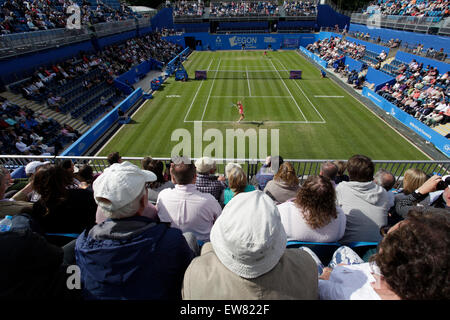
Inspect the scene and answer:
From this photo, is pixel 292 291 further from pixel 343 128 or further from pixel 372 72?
pixel 372 72

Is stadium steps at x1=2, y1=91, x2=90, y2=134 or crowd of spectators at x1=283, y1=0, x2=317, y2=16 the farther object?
crowd of spectators at x1=283, y1=0, x2=317, y2=16

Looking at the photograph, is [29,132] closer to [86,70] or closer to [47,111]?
[47,111]

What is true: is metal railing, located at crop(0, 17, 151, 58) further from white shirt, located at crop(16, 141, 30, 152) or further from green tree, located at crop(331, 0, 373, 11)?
green tree, located at crop(331, 0, 373, 11)

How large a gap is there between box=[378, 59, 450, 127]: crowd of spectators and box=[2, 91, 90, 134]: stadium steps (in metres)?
24.4

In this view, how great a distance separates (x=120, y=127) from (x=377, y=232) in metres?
17.9

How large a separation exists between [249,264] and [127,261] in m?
0.98

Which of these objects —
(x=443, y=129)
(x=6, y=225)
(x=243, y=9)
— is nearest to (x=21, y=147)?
(x=6, y=225)

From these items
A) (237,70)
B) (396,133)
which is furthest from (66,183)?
(237,70)

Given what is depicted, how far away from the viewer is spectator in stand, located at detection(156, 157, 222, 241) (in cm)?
331

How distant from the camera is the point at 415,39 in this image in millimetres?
26125

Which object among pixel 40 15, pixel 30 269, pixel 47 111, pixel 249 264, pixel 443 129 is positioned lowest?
pixel 443 129

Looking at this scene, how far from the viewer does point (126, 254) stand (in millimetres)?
1845

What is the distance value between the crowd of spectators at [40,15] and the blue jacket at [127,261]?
23.9 metres

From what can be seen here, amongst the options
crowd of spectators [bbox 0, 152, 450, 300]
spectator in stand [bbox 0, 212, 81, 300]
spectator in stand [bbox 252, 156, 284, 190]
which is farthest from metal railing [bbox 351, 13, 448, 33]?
spectator in stand [bbox 0, 212, 81, 300]
